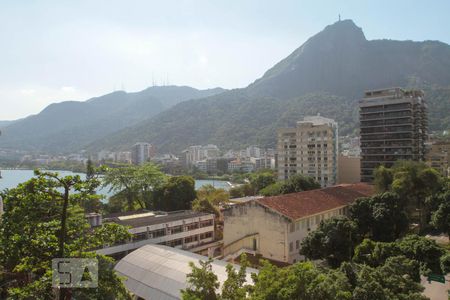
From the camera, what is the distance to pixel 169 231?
28812 mm

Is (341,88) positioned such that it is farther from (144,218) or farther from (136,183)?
(144,218)

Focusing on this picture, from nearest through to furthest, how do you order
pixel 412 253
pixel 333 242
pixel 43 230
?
pixel 43 230, pixel 412 253, pixel 333 242

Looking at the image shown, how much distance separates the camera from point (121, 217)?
32.3 m

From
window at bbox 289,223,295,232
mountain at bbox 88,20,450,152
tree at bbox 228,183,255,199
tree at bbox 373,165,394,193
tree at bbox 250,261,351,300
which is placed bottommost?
tree at bbox 228,183,255,199

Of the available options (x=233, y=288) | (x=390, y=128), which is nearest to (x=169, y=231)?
(x=233, y=288)

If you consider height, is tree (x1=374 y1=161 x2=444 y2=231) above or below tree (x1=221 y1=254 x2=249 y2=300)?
below

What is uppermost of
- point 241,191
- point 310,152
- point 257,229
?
point 310,152

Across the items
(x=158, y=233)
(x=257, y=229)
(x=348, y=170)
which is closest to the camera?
(x=257, y=229)

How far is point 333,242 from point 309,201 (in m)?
8.71

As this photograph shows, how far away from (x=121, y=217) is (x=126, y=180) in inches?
355

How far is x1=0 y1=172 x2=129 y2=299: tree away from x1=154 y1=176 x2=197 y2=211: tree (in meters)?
30.8

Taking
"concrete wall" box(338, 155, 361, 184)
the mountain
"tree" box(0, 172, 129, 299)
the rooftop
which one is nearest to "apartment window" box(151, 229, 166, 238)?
the rooftop

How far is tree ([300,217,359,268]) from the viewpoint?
68.8 ft

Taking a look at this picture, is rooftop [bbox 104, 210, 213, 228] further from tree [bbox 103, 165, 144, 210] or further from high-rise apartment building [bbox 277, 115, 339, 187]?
high-rise apartment building [bbox 277, 115, 339, 187]
